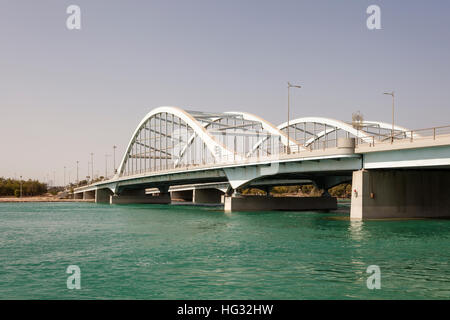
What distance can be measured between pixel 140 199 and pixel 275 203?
5314 cm

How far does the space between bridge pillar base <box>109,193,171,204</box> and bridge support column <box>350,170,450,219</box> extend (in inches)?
2830

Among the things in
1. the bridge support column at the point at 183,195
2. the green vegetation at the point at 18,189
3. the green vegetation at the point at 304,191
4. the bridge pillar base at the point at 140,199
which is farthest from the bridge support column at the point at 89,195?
the green vegetation at the point at 304,191

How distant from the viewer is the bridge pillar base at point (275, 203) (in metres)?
67.5

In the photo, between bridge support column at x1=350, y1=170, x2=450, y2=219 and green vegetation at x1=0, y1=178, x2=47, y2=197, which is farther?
Answer: green vegetation at x1=0, y1=178, x2=47, y2=197

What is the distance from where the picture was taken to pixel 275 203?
Answer: 7050 cm

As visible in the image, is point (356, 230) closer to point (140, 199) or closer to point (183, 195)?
point (140, 199)

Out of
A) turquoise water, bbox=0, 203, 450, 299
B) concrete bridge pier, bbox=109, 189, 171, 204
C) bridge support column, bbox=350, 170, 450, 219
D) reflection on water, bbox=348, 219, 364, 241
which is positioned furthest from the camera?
concrete bridge pier, bbox=109, 189, 171, 204

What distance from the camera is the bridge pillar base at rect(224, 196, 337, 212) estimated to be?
221 feet

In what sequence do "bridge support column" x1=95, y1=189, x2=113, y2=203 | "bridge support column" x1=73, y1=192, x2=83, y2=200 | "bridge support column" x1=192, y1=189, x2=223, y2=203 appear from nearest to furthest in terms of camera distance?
"bridge support column" x1=192, y1=189, x2=223, y2=203, "bridge support column" x1=95, y1=189, x2=113, y2=203, "bridge support column" x1=73, y1=192, x2=83, y2=200

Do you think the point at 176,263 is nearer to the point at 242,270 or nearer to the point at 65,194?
the point at 242,270

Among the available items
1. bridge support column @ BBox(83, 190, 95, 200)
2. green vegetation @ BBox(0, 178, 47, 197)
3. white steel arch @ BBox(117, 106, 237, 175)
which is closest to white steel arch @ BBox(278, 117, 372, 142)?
white steel arch @ BBox(117, 106, 237, 175)

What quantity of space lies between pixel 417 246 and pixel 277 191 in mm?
156439

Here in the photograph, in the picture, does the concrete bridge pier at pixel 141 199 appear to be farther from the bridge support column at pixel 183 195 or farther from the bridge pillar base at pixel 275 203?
the bridge pillar base at pixel 275 203

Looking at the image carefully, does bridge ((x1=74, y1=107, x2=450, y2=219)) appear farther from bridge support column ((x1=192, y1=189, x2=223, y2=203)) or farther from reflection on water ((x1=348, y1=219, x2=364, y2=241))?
bridge support column ((x1=192, y1=189, x2=223, y2=203))
